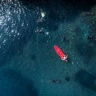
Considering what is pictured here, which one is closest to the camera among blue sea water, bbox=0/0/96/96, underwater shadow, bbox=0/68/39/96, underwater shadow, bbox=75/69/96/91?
blue sea water, bbox=0/0/96/96

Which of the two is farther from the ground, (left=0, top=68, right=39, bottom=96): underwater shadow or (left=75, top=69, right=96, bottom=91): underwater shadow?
(left=75, top=69, right=96, bottom=91): underwater shadow

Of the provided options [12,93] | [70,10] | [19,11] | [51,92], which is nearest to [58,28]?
[70,10]

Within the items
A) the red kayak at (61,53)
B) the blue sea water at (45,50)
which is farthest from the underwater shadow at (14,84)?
the red kayak at (61,53)

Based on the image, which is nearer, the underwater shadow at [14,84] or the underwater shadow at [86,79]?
the underwater shadow at [86,79]

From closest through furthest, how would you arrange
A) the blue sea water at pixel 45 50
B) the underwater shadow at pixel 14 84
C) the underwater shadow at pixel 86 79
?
the blue sea water at pixel 45 50, the underwater shadow at pixel 86 79, the underwater shadow at pixel 14 84

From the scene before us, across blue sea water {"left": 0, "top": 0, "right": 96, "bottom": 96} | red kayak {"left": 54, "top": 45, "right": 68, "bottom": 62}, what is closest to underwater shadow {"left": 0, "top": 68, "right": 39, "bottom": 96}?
blue sea water {"left": 0, "top": 0, "right": 96, "bottom": 96}

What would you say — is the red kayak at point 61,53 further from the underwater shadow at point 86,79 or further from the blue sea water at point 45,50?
the underwater shadow at point 86,79

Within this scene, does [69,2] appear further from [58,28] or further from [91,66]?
[91,66]

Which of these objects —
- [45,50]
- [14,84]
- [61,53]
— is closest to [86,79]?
Answer: [61,53]

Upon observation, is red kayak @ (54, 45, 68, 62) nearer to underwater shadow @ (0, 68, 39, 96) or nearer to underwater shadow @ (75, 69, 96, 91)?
underwater shadow @ (75, 69, 96, 91)
